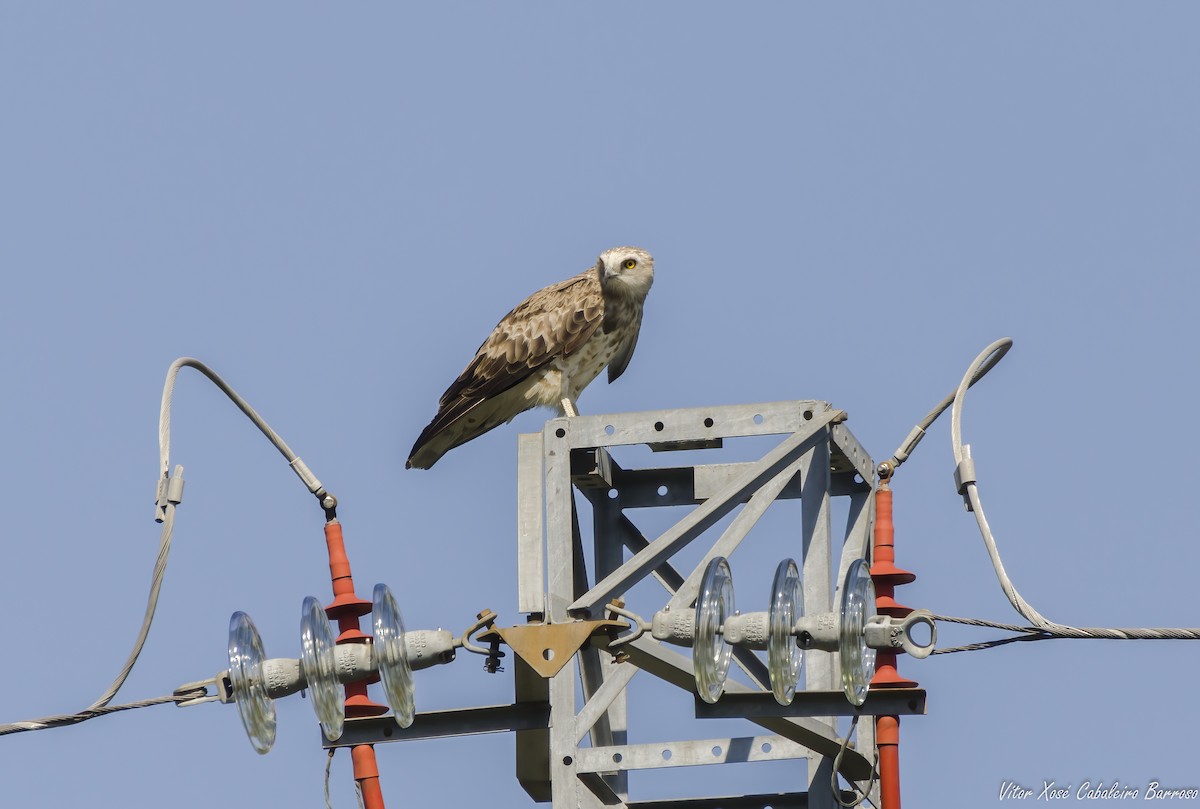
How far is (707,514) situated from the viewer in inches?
364

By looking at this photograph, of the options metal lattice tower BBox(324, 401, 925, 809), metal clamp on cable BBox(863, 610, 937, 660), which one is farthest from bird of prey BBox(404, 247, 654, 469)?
metal clamp on cable BBox(863, 610, 937, 660)

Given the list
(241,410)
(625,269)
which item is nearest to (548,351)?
(625,269)

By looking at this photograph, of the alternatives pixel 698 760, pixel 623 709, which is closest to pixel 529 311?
pixel 623 709

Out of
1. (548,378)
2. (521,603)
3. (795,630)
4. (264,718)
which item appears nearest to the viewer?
(795,630)

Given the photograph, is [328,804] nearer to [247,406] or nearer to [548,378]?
[247,406]

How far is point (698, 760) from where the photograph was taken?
10.1 metres

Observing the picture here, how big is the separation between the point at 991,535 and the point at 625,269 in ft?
18.7

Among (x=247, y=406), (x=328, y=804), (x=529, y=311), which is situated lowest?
(x=328, y=804)

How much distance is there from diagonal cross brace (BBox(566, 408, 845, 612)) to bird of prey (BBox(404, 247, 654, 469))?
159 inches

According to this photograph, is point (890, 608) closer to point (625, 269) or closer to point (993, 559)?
point (993, 559)

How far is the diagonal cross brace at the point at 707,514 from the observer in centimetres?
872

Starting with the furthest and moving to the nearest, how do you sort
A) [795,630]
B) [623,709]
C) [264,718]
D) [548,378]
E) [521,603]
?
1. [548,378]
2. [623,709]
3. [521,603]
4. [264,718]
5. [795,630]

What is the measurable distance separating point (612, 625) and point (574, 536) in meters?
1.62

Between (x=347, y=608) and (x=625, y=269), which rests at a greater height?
(x=625, y=269)
